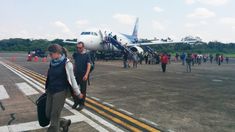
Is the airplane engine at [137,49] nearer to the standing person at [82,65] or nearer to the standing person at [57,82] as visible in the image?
the standing person at [82,65]

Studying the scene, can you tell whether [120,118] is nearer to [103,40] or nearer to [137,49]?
[103,40]

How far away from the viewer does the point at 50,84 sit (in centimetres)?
474

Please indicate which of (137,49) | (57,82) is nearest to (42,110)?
(57,82)

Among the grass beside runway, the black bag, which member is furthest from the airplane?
the black bag

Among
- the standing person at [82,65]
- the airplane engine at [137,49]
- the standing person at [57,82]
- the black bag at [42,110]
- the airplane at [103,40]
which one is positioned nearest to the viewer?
the standing person at [57,82]

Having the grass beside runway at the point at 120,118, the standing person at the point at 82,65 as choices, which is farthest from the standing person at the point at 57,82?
the standing person at the point at 82,65

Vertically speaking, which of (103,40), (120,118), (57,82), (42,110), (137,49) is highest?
(103,40)

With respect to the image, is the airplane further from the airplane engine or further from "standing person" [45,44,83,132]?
"standing person" [45,44,83,132]

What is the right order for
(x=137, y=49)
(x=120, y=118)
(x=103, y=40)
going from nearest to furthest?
(x=120, y=118), (x=103, y=40), (x=137, y=49)

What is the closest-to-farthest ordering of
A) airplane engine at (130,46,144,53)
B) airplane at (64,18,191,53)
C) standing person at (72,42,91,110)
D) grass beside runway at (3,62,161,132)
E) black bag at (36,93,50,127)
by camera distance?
1. black bag at (36,93,50,127)
2. grass beside runway at (3,62,161,132)
3. standing person at (72,42,91,110)
4. airplane at (64,18,191,53)
5. airplane engine at (130,46,144,53)

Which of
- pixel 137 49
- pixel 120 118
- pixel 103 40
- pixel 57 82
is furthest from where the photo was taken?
pixel 137 49

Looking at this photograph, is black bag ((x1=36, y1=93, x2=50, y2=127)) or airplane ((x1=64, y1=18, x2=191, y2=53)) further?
airplane ((x1=64, y1=18, x2=191, y2=53))

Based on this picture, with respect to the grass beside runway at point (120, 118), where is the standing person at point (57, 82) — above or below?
above

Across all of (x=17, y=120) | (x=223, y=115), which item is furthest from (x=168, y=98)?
(x=17, y=120)
